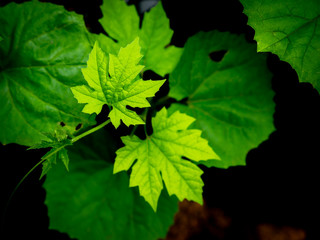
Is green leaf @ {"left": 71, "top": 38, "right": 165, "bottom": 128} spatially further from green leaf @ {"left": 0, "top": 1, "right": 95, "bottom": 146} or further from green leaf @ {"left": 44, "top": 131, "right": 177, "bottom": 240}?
green leaf @ {"left": 44, "top": 131, "right": 177, "bottom": 240}

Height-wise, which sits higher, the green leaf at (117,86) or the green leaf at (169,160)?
the green leaf at (117,86)

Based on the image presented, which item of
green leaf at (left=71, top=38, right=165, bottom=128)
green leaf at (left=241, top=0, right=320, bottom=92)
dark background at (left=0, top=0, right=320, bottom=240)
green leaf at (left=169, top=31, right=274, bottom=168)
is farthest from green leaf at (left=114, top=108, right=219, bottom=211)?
dark background at (left=0, top=0, right=320, bottom=240)

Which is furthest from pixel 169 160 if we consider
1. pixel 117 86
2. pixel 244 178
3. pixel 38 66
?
pixel 244 178

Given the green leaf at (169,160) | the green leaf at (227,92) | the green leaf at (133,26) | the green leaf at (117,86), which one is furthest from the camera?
the green leaf at (227,92)

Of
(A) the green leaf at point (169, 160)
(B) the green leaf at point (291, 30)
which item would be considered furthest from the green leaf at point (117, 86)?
(B) the green leaf at point (291, 30)

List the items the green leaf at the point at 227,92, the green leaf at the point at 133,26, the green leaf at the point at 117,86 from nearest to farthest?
the green leaf at the point at 117,86
the green leaf at the point at 133,26
the green leaf at the point at 227,92

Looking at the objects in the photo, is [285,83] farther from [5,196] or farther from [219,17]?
[5,196]

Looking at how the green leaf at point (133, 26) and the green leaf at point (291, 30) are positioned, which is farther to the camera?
the green leaf at point (133, 26)

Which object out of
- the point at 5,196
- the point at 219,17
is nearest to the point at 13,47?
the point at 5,196

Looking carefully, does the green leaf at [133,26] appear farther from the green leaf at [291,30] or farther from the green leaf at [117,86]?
the green leaf at [291,30]
